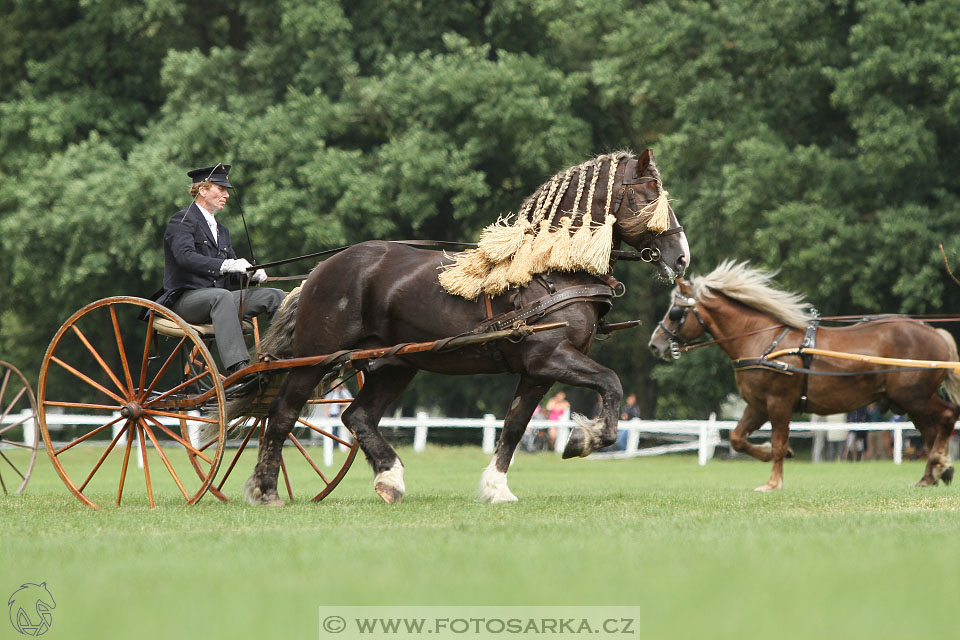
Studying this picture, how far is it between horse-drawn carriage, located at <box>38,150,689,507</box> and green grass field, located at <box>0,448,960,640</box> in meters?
0.69

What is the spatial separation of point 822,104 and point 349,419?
1717 centimetres

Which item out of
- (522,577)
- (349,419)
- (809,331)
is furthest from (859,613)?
(809,331)

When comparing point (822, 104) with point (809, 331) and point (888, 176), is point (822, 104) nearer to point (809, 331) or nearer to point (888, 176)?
point (888, 176)

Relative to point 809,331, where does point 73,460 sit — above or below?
below

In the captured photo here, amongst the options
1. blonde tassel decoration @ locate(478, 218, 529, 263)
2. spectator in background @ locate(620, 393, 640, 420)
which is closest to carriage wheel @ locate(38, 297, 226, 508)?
blonde tassel decoration @ locate(478, 218, 529, 263)

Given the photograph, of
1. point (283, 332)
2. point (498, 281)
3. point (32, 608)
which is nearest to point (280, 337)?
point (283, 332)

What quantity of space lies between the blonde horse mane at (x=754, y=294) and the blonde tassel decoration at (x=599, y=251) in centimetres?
464

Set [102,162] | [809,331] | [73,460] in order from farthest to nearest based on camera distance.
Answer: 1. [102,162]
2. [73,460]
3. [809,331]

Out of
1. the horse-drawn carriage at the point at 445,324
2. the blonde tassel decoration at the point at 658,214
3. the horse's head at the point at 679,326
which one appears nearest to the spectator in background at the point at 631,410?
the horse's head at the point at 679,326

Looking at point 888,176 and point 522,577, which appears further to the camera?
point 888,176

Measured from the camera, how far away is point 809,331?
1262cm

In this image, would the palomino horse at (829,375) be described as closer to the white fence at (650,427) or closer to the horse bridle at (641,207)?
the horse bridle at (641,207)

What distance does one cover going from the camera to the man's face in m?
9.74

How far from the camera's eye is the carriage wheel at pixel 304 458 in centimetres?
991
